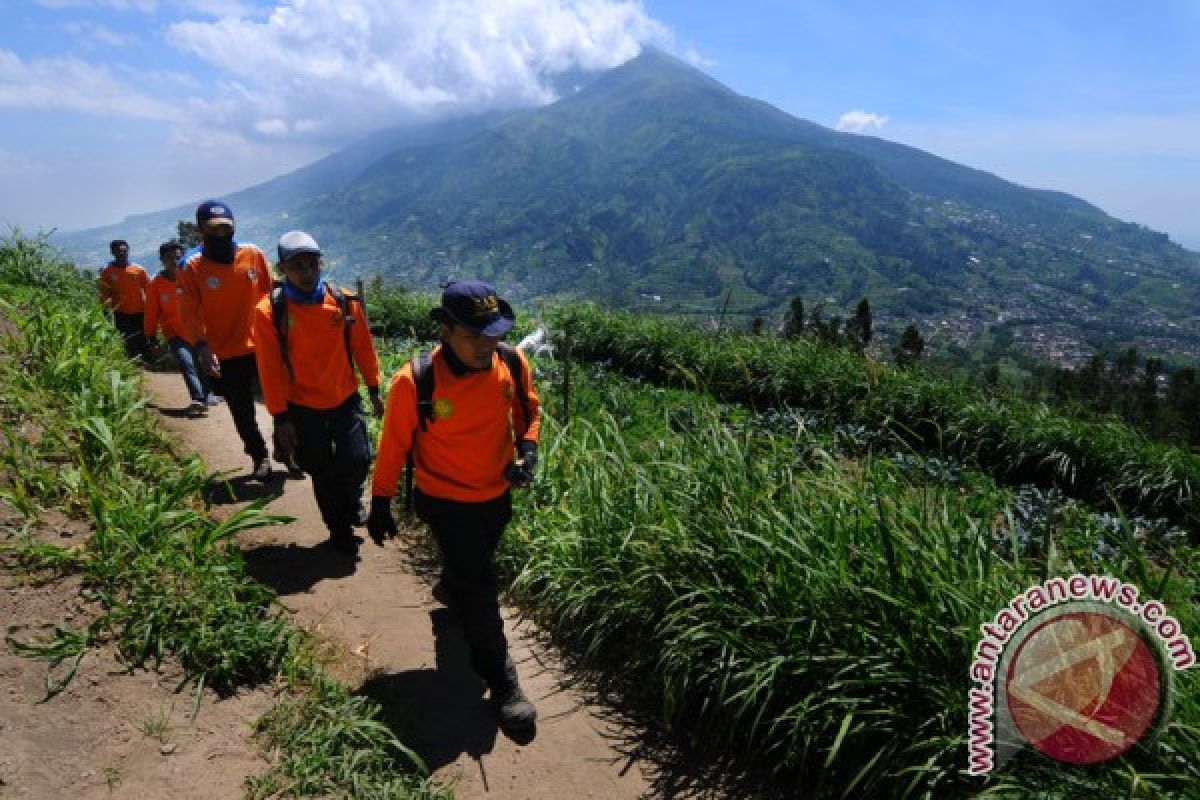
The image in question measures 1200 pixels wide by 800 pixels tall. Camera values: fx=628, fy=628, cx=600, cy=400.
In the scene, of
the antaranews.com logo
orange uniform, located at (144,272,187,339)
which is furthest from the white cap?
orange uniform, located at (144,272,187,339)

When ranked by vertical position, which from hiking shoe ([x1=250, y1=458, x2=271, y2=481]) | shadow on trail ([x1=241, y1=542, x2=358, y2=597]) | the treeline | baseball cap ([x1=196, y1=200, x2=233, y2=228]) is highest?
baseball cap ([x1=196, y1=200, x2=233, y2=228])

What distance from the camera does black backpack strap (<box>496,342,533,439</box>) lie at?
3.34 meters

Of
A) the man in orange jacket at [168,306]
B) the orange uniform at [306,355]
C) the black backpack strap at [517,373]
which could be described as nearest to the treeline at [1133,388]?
the black backpack strap at [517,373]

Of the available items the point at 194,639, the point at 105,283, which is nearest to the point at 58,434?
the point at 194,639

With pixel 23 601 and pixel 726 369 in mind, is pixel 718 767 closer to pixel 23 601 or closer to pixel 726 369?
pixel 23 601

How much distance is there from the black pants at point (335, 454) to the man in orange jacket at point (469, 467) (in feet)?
4.54

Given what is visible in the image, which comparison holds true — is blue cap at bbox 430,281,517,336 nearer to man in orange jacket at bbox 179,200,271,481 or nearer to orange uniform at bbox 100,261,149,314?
man in orange jacket at bbox 179,200,271,481

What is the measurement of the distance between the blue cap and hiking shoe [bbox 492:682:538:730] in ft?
6.05

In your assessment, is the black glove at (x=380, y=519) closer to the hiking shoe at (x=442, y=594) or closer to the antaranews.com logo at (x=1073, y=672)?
the hiking shoe at (x=442, y=594)

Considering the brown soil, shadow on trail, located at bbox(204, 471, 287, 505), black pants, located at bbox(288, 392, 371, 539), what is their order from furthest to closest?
shadow on trail, located at bbox(204, 471, 287, 505), black pants, located at bbox(288, 392, 371, 539), the brown soil

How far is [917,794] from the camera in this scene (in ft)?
8.02

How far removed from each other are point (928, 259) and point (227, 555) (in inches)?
8930

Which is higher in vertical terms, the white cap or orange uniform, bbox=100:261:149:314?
the white cap

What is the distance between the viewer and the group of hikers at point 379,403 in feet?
10.2
